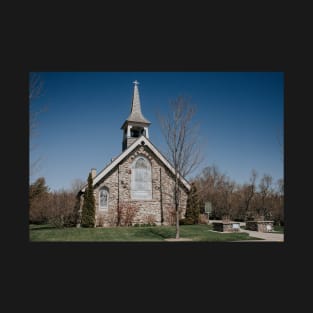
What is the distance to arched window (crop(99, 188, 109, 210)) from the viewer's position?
619 inches

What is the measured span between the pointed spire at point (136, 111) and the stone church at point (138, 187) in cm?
188

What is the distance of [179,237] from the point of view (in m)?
11.3

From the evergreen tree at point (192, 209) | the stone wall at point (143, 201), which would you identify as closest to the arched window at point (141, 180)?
the stone wall at point (143, 201)

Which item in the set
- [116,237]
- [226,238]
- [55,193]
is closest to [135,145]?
[55,193]

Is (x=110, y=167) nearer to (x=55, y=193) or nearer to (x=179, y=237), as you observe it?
(x=55, y=193)

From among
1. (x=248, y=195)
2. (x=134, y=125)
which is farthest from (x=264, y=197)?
(x=134, y=125)

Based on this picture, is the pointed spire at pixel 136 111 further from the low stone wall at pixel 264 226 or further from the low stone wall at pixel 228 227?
the low stone wall at pixel 264 226

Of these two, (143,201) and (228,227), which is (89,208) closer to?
(143,201)

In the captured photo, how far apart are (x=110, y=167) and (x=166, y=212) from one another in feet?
14.4

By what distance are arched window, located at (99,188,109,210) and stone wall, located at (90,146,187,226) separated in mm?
188

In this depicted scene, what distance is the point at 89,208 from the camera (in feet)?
48.7

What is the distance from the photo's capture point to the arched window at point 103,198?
15.7 meters

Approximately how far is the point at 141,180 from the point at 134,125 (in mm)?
4053

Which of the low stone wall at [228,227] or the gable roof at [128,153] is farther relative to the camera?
the gable roof at [128,153]
